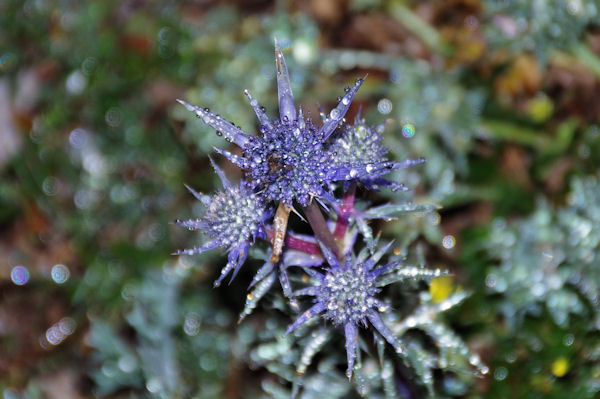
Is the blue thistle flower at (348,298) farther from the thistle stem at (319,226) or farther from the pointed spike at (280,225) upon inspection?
the pointed spike at (280,225)

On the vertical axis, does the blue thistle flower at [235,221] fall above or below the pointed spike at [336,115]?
below

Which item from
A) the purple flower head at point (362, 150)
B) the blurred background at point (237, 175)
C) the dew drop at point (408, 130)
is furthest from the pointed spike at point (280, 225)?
the dew drop at point (408, 130)

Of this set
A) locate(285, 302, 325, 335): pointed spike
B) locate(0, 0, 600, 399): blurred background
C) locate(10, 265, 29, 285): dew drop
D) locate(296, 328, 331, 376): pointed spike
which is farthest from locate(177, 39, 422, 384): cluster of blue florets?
locate(10, 265, 29, 285): dew drop

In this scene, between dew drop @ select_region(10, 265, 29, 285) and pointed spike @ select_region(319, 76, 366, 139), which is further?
dew drop @ select_region(10, 265, 29, 285)

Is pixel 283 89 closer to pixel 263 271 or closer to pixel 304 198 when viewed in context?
pixel 304 198

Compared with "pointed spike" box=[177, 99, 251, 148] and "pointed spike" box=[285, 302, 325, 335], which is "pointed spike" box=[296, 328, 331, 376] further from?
"pointed spike" box=[177, 99, 251, 148]

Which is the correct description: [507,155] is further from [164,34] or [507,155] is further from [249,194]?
[164,34]

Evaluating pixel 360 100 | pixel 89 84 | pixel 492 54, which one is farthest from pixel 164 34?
pixel 492 54
